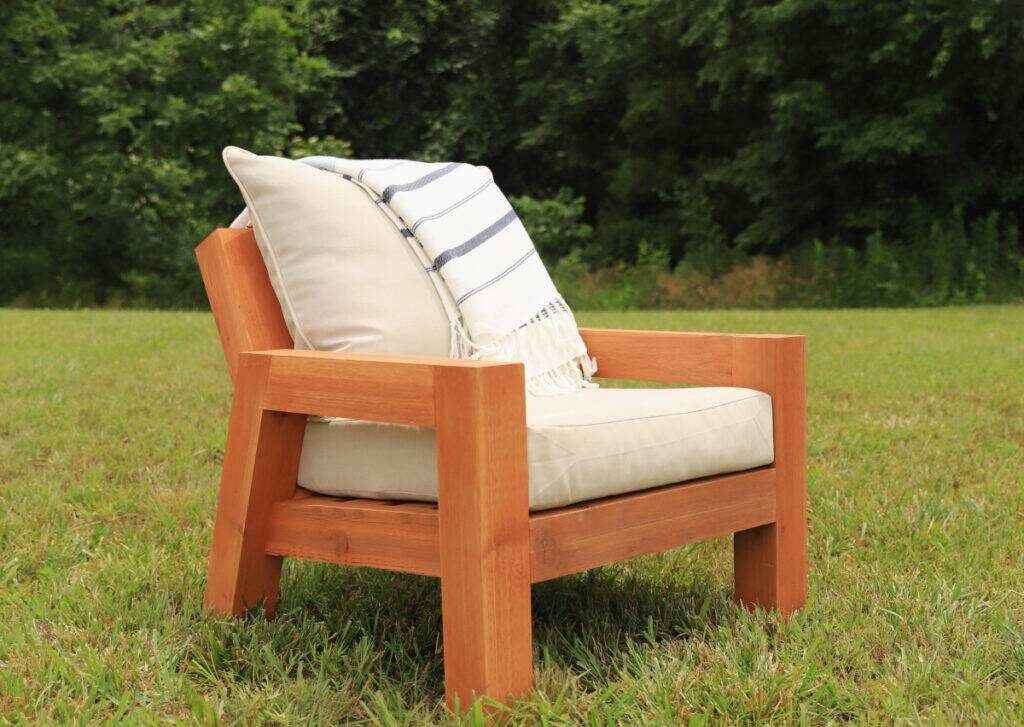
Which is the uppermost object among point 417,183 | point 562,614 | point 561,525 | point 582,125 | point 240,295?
point 582,125

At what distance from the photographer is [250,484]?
210 centimetres

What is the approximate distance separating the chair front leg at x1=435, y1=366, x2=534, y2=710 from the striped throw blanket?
652mm

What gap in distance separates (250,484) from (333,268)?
1.53ft

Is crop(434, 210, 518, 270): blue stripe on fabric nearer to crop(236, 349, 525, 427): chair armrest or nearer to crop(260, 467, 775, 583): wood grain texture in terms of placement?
crop(236, 349, 525, 427): chair armrest

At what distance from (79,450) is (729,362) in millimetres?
2408

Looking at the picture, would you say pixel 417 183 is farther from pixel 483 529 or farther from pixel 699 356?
pixel 483 529

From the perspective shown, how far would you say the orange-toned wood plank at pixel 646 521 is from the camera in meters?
1.83

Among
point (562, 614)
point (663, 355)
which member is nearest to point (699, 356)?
point (663, 355)

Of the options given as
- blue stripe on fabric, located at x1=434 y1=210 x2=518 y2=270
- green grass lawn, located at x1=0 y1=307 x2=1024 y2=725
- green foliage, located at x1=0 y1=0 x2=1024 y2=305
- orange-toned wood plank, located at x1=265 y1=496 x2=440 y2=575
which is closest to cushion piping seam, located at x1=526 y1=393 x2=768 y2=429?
orange-toned wood plank, located at x1=265 y1=496 x2=440 y2=575

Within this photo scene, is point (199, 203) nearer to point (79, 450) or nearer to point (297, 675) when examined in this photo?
point (79, 450)

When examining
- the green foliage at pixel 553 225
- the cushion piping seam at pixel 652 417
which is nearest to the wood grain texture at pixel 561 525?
the cushion piping seam at pixel 652 417

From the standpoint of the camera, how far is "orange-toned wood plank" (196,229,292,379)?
228cm

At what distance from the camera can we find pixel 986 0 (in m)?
11.7

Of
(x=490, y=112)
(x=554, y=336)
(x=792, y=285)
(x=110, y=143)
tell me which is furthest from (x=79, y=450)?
(x=490, y=112)
